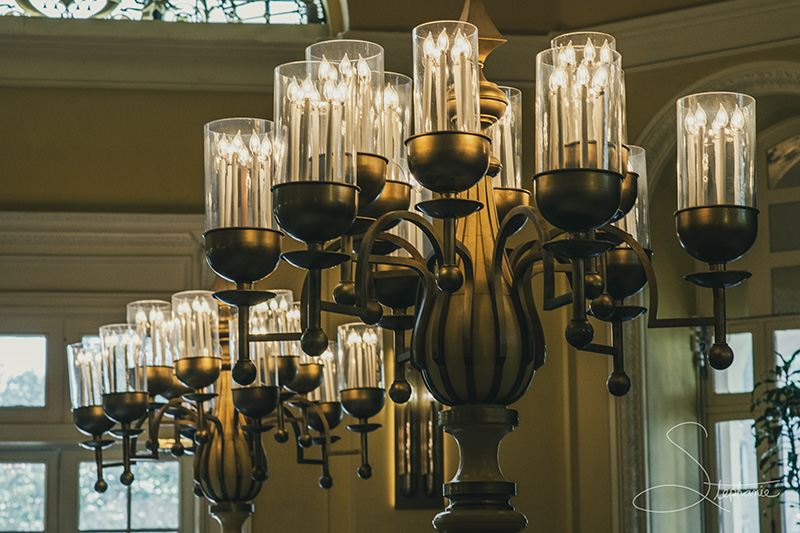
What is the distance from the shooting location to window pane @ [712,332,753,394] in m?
5.38

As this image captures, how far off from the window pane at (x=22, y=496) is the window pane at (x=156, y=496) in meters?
0.44

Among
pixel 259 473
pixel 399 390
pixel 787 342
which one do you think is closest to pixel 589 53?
pixel 399 390

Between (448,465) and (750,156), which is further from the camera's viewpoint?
(448,465)

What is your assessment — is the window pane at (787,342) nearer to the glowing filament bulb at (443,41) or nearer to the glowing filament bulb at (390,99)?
the glowing filament bulb at (390,99)

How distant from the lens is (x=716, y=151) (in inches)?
82.6

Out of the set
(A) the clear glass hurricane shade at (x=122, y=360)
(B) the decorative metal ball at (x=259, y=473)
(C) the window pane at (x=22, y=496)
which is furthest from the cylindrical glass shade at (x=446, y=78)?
(C) the window pane at (x=22, y=496)

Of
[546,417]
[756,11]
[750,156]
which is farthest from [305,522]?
[750,156]

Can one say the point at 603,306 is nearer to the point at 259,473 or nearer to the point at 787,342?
the point at 259,473

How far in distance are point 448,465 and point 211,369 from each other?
7.55 ft

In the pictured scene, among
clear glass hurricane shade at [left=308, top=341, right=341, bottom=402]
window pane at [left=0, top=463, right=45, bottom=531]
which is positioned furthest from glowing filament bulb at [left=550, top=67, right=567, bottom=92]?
window pane at [left=0, top=463, right=45, bottom=531]

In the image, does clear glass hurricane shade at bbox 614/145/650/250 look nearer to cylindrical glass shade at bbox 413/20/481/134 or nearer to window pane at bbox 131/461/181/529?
cylindrical glass shade at bbox 413/20/481/134

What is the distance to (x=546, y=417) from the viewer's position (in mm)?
5277

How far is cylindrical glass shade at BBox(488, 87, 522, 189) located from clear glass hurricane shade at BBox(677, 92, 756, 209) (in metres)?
0.49

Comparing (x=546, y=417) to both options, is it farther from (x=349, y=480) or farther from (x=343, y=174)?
(x=343, y=174)
